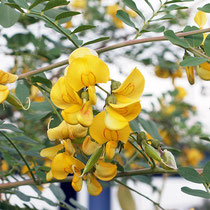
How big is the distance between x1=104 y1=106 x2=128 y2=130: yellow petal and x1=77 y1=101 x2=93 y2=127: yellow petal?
0.02 metres

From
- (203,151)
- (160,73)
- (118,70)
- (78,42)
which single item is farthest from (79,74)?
(203,151)

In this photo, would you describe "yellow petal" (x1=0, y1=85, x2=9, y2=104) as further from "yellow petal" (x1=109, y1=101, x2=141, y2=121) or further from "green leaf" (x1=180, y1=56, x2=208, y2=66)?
"green leaf" (x1=180, y1=56, x2=208, y2=66)

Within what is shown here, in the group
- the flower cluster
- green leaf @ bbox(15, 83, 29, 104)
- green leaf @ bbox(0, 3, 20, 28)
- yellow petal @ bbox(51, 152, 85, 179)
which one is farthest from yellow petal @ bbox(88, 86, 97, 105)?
green leaf @ bbox(15, 83, 29, 104)

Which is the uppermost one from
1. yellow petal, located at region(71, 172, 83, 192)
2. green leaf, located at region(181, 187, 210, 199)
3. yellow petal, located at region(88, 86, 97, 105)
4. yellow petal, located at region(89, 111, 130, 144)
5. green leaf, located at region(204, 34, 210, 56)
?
green leaf, located at region(204, 34, 210, 56)

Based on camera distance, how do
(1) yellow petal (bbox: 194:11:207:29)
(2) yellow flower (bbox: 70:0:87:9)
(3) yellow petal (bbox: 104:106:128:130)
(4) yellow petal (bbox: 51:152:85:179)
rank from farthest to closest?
(2) yellow flower (bbox: 70:0:87:9)
(1) yellow petal (bbox: 194:11:207:29)
(4) yellow petal (bbox: 51:152:85:179)
(3) yellow petal (bbox: 104:106:128:130)

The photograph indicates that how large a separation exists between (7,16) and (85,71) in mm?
217

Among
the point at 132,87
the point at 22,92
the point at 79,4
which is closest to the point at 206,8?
the point at 132,87

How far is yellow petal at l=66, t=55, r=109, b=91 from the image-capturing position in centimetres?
50

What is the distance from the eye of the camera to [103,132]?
51cm

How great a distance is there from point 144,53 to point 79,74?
1077mm

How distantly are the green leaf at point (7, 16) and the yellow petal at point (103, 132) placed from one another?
245 millimetres

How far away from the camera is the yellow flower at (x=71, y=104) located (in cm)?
49

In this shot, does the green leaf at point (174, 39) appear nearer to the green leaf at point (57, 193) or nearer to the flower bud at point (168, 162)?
the flower bud at point (168, 162)

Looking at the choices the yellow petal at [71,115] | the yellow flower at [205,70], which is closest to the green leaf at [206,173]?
the yellow flower at [205,70]
